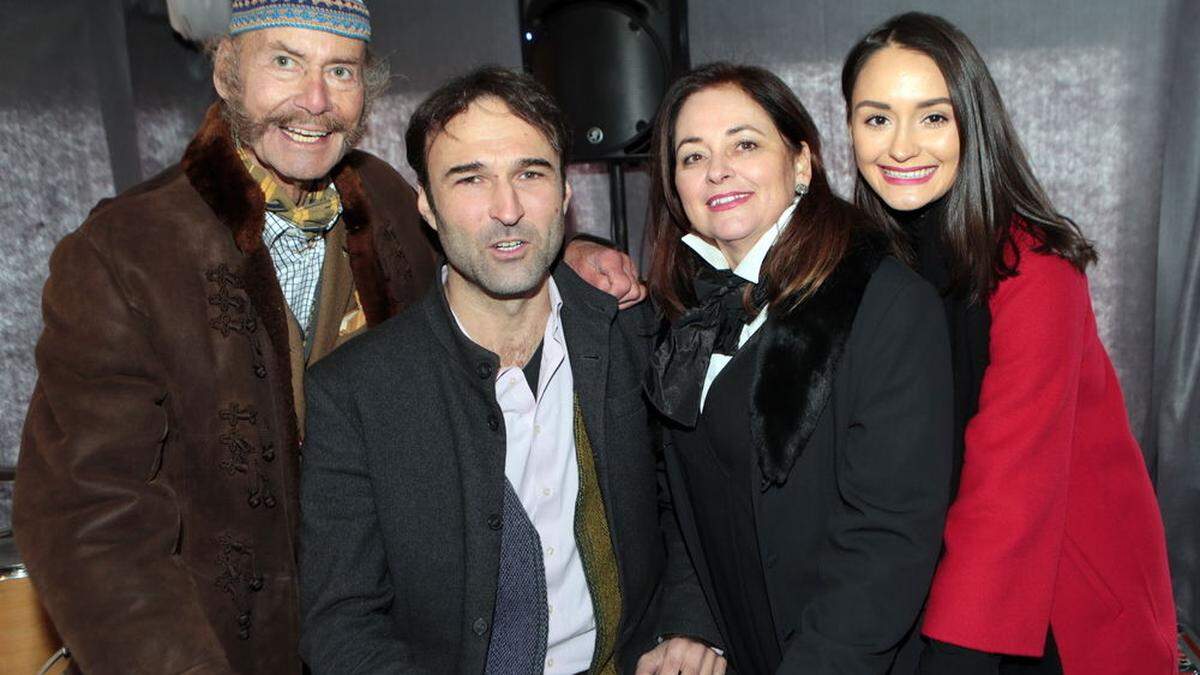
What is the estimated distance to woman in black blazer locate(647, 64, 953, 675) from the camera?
65.9 inches

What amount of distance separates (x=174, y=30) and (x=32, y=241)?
105cm

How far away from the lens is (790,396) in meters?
1.72

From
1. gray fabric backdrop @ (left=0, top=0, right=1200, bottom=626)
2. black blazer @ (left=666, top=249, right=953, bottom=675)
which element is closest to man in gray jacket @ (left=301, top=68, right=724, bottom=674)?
black blazer @ (left=666, top=249, right=953, bottom=675)

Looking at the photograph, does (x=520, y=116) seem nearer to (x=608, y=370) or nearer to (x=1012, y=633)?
(x=608, y=370)

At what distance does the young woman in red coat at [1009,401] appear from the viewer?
174 centimetres

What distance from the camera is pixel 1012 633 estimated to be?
68.6 inches

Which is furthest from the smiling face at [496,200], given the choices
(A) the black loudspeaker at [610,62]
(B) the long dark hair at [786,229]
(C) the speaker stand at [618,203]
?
(C) the speaker stand at [618,203]

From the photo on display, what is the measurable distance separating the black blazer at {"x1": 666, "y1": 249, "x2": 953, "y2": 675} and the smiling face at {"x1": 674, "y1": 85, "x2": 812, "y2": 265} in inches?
8.7

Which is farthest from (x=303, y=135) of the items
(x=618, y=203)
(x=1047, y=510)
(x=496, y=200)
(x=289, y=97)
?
(x=618, y=203)

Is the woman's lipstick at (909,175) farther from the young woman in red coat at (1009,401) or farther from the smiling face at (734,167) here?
the smiling face at (734,167)

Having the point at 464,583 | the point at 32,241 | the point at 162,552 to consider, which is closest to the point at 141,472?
the point at 162,552

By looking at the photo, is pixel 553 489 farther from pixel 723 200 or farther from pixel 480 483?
pixel 723 200

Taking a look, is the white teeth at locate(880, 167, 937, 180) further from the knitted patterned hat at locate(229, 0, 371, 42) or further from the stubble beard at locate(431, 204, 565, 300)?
the knitted patterned hat at locate(229, 0, 371, 42)

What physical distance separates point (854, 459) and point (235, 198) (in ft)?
4.36
